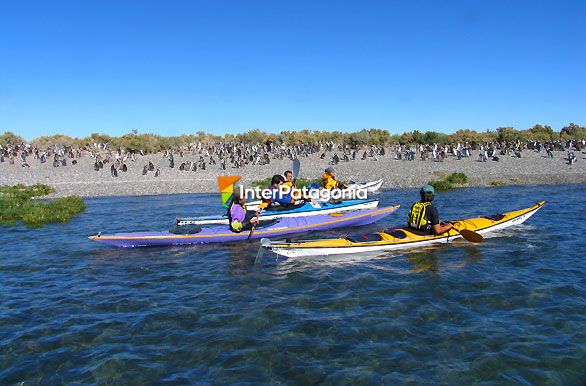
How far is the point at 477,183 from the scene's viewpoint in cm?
2858

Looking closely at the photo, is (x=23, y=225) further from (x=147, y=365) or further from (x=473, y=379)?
(x=473, y=379)

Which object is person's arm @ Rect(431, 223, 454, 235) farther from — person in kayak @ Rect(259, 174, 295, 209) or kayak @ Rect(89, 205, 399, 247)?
person in kayak @ Rect(259, 174, 295, 209)

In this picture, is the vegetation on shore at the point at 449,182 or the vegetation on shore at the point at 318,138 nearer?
the vegetation on shore at the point at 449,182

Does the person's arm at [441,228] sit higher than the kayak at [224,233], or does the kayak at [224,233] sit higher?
the person's arm at [441,228]

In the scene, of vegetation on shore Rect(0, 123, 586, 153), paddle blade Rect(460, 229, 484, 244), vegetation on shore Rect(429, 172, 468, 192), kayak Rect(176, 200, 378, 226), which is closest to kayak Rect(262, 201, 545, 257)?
paddle blade Rect(460, 229, 484, 244)

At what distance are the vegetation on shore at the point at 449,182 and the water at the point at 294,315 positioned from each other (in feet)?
42.1

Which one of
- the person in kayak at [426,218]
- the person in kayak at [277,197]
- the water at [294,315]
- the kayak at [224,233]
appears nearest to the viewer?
the water at [294,315]

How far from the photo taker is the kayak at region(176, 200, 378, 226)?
1644 centimetres

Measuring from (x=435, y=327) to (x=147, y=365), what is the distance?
460 centimetres

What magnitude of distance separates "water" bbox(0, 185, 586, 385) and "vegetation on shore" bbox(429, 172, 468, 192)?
12834mm

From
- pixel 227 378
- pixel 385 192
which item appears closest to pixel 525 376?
pixel 227 378

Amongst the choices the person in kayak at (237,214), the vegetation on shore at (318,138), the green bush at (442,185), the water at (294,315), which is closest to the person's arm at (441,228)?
the water at (294,315)

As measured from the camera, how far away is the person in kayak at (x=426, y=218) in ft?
38.3

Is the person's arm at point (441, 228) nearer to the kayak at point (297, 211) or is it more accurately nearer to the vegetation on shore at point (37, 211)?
the kayak at point (297, 211)
